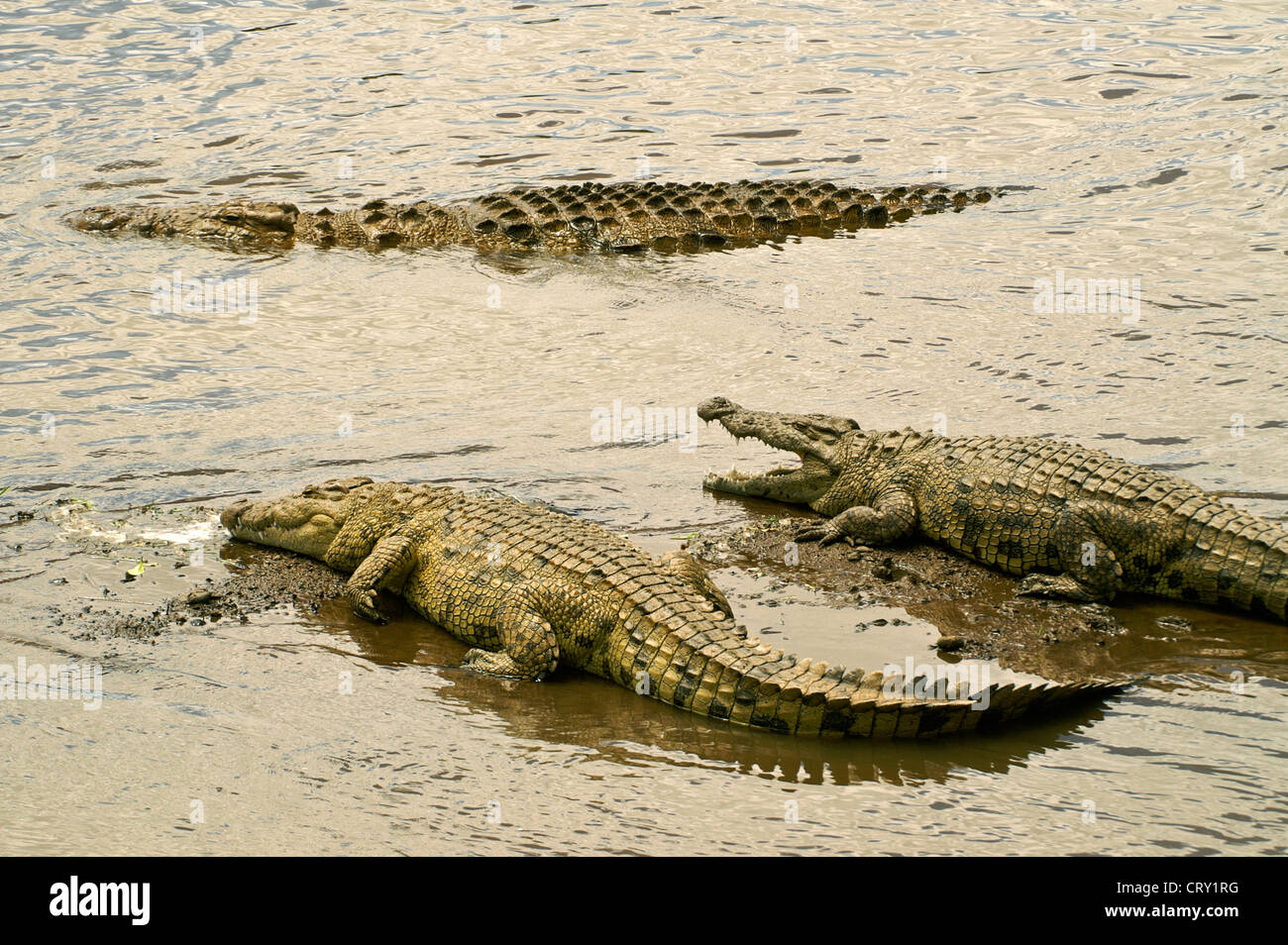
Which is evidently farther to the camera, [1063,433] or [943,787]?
[1063,433]

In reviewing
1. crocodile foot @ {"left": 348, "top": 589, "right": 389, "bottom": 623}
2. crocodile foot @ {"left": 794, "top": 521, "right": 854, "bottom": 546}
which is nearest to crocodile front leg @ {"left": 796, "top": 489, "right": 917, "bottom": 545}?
crocodile foot @ {"left": 794, "top": 521, "right": 854, "bottom": 546}

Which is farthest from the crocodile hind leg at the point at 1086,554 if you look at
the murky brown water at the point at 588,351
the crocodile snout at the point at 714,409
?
the crocodile snout at the point at 714,409

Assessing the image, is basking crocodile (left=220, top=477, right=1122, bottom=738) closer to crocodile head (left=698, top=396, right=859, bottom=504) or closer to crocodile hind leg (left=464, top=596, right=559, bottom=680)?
crocodile hind leg (left=464, top=596, right=559, bottom=680)

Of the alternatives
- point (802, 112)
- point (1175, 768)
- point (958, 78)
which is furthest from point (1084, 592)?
point (958, 78)

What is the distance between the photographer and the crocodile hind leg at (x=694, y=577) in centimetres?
587

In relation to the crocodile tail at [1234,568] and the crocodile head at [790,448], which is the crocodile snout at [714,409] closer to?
the crocodile head at [790,448]

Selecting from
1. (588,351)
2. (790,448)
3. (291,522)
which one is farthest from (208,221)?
(790,448)

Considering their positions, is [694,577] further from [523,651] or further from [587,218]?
[587,218]

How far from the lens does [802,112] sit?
58.6ft

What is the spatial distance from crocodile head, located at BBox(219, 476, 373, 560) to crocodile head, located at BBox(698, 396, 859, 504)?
87.3 inches

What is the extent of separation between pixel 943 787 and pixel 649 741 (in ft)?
3.72

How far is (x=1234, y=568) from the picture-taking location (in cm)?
592

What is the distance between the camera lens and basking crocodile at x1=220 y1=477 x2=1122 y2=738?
4.89 metres

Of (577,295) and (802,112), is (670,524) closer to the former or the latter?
(577,295)
